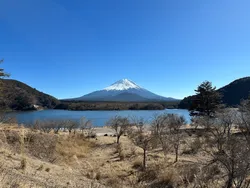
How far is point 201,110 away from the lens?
39.1 metres

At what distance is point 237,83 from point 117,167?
3381 inches

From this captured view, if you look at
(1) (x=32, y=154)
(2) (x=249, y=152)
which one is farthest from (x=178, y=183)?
(1) (x=32, y=154)

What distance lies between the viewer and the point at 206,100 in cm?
3897

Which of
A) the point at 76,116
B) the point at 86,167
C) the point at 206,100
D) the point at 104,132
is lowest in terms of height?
the point at 104,132

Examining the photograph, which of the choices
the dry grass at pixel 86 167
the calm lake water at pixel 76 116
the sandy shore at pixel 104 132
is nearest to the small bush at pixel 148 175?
the dry grass at pixel 86 167

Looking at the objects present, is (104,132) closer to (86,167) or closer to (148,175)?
(86,167)

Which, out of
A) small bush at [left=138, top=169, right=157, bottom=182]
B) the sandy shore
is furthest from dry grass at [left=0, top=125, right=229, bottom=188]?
the sandy shore

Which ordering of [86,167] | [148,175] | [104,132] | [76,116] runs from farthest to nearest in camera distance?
[76,116] < [104,132] < [86,167] < [148,175]

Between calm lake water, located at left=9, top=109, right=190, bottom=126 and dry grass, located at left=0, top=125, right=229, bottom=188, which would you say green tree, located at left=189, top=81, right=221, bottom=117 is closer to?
calm lake water, located at left=9, top=109, right=190, bottom=126

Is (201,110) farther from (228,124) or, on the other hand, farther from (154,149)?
(154,149)

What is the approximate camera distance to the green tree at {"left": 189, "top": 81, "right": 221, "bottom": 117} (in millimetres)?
38438

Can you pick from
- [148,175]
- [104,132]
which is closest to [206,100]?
[104,132]

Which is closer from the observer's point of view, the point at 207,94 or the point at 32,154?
the point at 32,154

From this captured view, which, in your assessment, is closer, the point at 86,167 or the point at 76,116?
the point at 86,167
